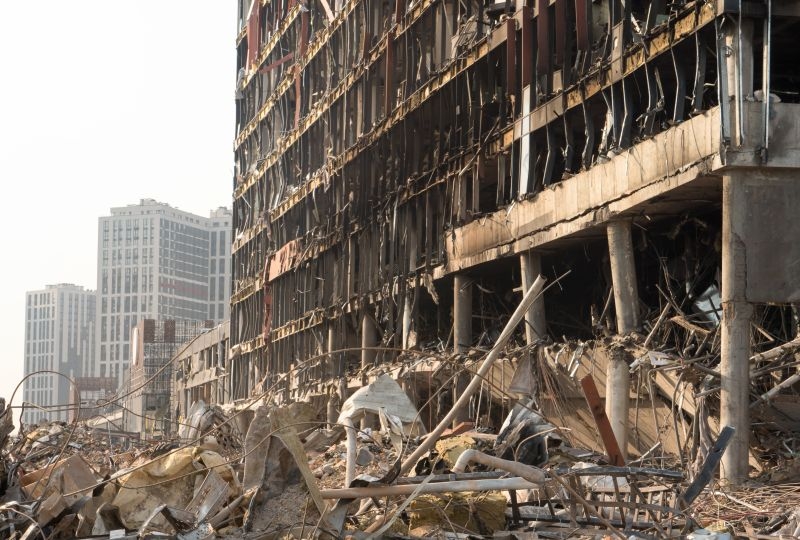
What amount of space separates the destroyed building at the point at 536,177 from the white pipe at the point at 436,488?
4.46 feet

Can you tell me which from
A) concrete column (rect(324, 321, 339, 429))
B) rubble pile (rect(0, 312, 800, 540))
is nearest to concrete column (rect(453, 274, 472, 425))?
concrete column (rect(324, 321, 339, 429))

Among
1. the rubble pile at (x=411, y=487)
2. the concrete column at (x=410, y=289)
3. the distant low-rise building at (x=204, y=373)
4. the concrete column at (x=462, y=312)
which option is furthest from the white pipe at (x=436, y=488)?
the distant low-rise building at (x=204, y=373)

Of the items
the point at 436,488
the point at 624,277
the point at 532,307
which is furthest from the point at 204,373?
the point at 436,488

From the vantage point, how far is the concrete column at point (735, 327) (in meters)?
15.9

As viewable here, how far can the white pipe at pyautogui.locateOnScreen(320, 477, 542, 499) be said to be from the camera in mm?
8242

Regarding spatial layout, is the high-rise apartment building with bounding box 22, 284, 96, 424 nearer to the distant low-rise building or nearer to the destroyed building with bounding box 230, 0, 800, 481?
the distant low-rise building

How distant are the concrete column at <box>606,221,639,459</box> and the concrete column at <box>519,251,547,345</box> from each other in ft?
9.38

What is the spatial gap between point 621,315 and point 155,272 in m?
131

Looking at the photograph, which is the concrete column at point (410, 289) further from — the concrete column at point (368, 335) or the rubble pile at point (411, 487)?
the rubble pile at point (411, 487)

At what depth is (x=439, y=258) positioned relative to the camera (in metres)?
28.6

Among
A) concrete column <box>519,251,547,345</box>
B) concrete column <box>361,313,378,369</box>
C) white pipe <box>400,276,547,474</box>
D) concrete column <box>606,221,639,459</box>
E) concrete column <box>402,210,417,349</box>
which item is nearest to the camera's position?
white pipe <box>400,276,547,474</box>

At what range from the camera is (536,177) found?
79.3 ft

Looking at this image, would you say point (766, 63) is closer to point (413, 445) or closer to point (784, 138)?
point (784, 138)

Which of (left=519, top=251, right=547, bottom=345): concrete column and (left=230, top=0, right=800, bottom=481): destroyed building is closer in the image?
(left=230, top=0, right=800, bottom=481): destroyed building
